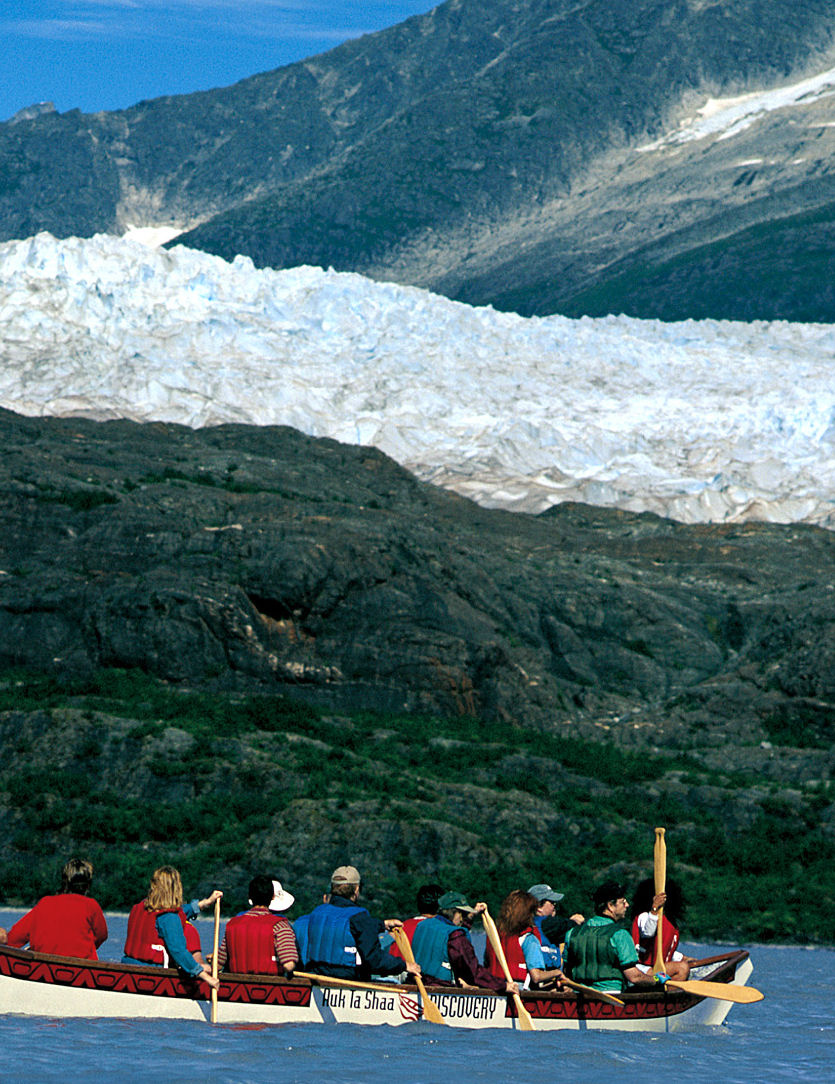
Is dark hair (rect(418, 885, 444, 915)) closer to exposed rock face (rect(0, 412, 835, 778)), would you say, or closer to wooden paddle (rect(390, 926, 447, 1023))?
wooden paddle (rect(390, 926, 447, 1023))

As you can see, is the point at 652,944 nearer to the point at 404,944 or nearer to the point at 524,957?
the point at 524,957

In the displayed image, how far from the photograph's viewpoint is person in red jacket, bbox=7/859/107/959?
14.2 meters

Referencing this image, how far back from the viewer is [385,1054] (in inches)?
575

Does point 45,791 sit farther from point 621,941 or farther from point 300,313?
point 300,313

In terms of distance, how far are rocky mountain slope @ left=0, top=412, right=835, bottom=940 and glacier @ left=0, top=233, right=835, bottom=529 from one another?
14021 millimetres

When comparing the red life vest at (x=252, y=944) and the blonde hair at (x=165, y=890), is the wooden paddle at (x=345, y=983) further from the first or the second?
the blonde hair at (x=165, y=890)

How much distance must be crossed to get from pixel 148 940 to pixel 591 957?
14.1ft

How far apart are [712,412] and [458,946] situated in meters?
79.8

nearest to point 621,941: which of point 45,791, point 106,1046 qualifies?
point 106,1046

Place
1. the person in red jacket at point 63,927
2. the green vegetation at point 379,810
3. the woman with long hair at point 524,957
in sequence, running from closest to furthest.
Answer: the person in red jacket at point 63,927, the woman with long hair at point 524,957, the green vegetation at point 379,810

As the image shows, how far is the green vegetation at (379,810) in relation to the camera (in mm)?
30219

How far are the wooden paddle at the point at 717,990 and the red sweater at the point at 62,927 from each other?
573 centimetres

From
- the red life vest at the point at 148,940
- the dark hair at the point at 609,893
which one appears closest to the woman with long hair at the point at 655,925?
the dark hair at the point at 609,893

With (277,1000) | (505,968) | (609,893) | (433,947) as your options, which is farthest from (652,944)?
(277,1000)
